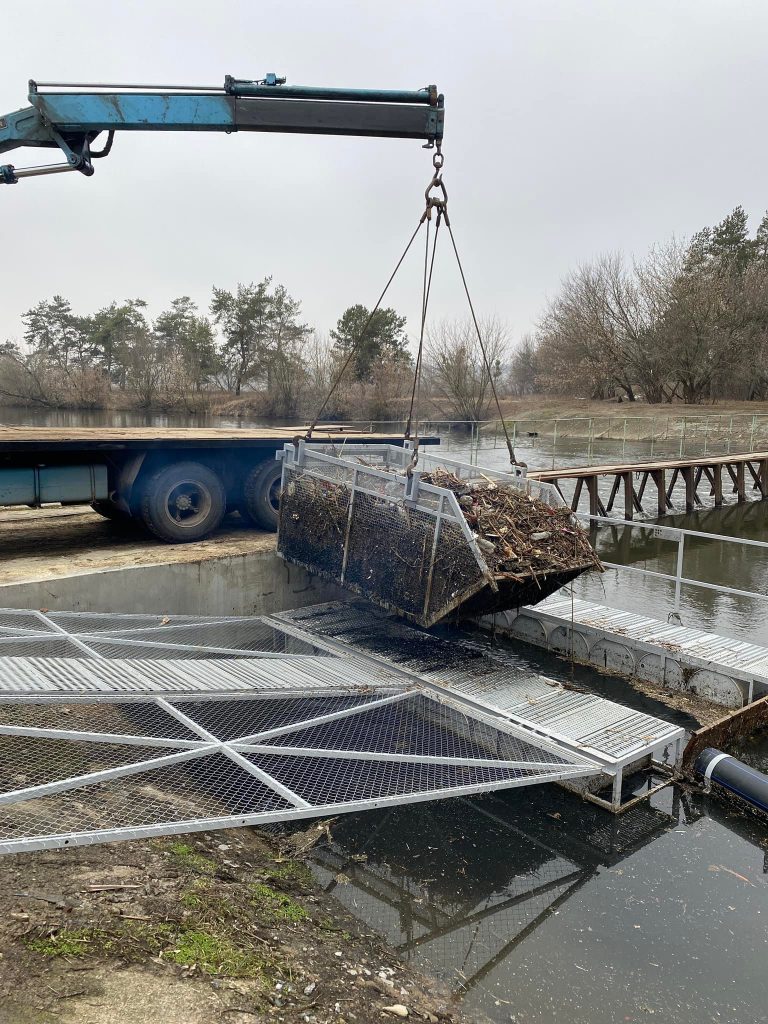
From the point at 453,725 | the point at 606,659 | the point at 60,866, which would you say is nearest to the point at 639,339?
the point at 606,659

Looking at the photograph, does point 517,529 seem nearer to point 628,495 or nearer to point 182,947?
point 182,947

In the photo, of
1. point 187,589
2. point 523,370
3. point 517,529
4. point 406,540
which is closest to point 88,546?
point 187,589

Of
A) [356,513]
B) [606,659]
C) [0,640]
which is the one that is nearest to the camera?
[0,640]

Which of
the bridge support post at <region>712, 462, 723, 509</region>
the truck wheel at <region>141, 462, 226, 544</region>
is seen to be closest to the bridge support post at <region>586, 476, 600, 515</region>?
the bridge support post at <region>712, 462, 723, 509</region>

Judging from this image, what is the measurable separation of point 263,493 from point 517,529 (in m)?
4.70

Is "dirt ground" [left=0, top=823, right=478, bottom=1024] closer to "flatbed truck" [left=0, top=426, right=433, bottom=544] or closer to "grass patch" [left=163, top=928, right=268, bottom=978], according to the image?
"grass patch" [left=163, top=928, right=268, bottom=978]

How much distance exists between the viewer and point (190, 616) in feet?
28.7

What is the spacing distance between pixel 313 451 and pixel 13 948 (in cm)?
602

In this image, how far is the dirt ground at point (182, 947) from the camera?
295 cm

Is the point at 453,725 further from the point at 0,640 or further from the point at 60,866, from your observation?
the point at 0,640

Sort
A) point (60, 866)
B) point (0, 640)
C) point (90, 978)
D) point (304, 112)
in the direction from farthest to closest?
point (304, 112) → point (0, 640) → point (60, 866) → point (90, 978)

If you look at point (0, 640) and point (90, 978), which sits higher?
point (0, 640)

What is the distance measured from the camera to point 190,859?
4.44m

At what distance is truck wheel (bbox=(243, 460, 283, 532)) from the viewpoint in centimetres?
1043
